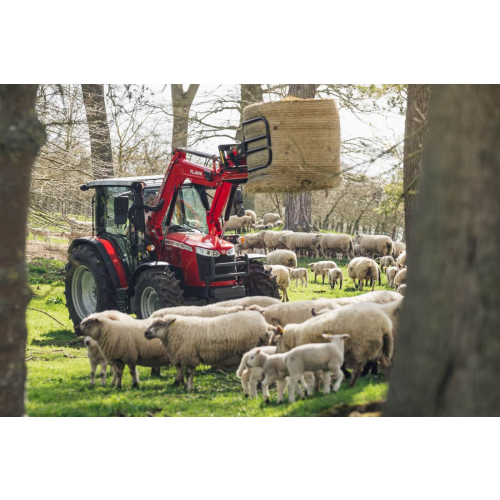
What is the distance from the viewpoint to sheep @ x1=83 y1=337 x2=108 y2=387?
9.84 meters

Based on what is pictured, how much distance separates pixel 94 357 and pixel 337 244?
54.2ft

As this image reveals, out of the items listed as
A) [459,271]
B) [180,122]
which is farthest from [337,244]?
[459,271]

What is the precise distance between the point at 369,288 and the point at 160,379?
10.7m

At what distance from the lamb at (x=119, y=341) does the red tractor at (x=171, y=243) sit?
1683 mm

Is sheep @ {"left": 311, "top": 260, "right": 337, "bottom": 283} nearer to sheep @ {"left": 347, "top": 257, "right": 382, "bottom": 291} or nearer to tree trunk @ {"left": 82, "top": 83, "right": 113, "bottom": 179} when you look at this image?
sheep @ {"left": 347, "top": 257, "right": 382, "bottom": 291}

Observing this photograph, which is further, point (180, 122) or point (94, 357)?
point (180, 122)

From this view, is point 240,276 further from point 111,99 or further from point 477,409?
point 111,99

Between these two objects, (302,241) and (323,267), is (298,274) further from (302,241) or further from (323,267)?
(302,241)

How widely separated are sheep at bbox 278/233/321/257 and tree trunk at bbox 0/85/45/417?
20.5 meters

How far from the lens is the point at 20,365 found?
19.3 feet

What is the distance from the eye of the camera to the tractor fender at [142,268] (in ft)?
39.7

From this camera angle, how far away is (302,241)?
26.1m

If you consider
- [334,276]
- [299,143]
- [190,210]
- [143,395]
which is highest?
[299,143]

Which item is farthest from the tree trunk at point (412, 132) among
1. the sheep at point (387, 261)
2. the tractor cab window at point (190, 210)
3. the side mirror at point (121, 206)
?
the sheep at point (387, 261)
